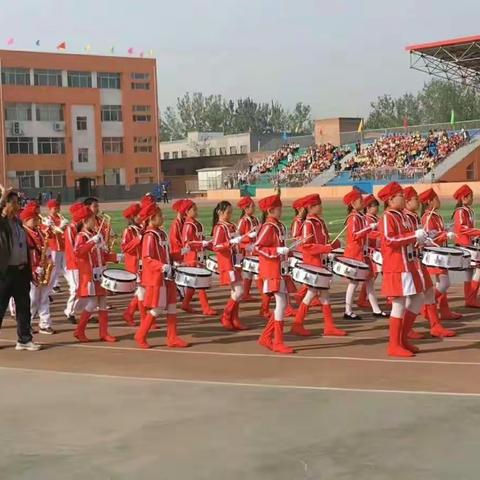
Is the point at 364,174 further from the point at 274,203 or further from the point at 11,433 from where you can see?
the point at 11,433

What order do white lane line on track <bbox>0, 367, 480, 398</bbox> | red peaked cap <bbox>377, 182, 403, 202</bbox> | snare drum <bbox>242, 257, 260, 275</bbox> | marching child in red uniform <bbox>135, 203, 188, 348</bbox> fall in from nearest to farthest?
white lane line on track <bbox>0, 367, 480, 398</bbox> → red peaked cap <bbox>377, 182, 403, 202</bbox> → marching child in red uniform <bbox>135, 203, 188, 348</bbox> → snare drum <bbox>242, 257, 260, 275</bbox>

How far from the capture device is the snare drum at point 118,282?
30.9 ft

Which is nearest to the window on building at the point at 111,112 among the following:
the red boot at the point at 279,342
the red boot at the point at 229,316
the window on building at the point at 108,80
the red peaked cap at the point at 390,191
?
the window on building at the point at 108,80

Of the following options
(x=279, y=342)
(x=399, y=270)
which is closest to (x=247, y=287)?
(x=279, y=342)

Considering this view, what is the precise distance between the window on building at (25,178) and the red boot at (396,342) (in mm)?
64038

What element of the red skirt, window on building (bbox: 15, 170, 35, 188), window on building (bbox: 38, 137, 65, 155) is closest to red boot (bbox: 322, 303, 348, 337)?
the red skirt

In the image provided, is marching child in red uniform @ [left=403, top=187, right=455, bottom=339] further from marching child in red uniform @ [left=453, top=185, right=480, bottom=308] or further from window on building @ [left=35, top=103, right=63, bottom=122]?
window on building @ [left=35, top=103, right=63, bottom=122]

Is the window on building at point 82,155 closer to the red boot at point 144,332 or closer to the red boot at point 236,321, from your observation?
the red boot at point 236,321

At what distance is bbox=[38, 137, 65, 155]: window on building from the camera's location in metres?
71.2

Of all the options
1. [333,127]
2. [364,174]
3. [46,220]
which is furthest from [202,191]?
[46,220]

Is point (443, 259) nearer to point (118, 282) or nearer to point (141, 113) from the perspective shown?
point (118, 282)

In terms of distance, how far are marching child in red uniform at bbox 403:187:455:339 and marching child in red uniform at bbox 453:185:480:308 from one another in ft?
4.62

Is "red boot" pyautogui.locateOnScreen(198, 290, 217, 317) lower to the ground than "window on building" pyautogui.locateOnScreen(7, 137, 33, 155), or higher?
lower

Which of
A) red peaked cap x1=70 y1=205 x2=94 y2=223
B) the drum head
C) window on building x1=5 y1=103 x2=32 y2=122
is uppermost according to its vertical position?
window on building x1=5 y1=103 x2=32 y2=122
